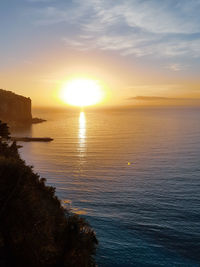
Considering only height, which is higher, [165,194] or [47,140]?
[47,140]

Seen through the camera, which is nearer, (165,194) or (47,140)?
(165,194)

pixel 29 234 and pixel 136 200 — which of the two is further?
pixel 136 200

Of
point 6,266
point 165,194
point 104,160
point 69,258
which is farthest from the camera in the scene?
point 104,160

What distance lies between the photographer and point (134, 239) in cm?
3662

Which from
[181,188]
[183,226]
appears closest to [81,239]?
[183,226]

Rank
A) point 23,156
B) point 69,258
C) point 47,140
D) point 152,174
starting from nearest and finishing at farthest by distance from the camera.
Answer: point 69,258 < point 152,174 < point 23,156 < point 47,140

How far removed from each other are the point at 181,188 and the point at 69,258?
3851 cm

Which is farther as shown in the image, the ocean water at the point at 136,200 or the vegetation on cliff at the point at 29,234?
the ocean water at the point at 136,200

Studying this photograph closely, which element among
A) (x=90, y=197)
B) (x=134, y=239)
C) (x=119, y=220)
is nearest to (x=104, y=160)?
(x=90, y=197)

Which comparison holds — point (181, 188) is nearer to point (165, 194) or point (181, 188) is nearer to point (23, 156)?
point (165, 194)

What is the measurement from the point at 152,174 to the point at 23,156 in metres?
61.8

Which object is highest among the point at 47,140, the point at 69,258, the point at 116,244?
the point at 47,140

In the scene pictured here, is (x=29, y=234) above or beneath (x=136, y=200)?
above

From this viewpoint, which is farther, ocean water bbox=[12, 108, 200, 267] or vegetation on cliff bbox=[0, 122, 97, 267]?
ocean water bbox=[12, 108, 200, 267]
